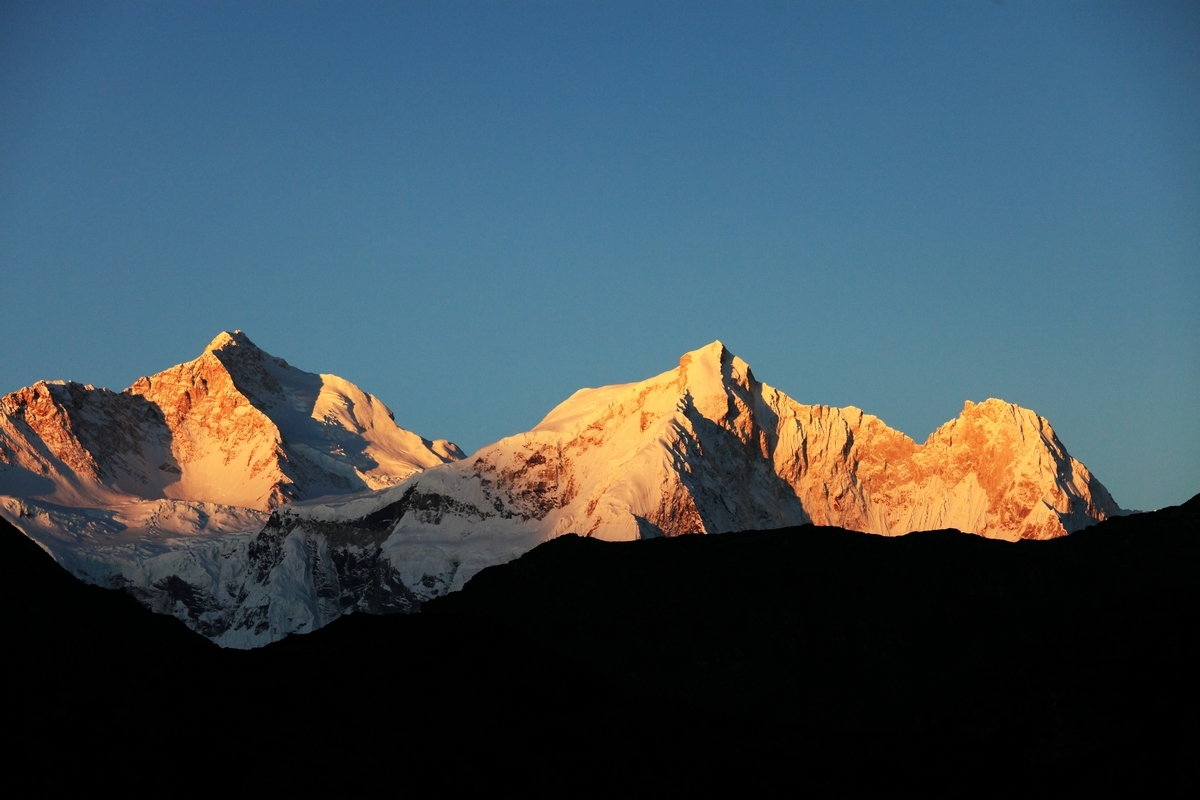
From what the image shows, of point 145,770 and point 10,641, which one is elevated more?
point 10,641

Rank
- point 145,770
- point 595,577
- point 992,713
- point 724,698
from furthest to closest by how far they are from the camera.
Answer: point 595,577 < point 724,698 < point 992,713 < point 145,770

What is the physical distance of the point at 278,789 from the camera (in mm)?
84062

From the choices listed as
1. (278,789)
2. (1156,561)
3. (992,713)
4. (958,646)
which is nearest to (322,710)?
(278,789)

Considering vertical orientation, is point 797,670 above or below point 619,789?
above

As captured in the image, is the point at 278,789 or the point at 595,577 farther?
the point at 595,577

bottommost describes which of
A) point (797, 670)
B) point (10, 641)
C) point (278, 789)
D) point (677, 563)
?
point (278, 789)

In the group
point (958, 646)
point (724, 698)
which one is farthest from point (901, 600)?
point (724, 698)

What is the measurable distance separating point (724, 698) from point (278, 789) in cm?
6381

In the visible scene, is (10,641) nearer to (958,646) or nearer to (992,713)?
(992,713)

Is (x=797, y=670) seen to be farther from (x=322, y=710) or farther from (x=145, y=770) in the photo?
(x=145, y=770)

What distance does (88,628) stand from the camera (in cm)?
9838

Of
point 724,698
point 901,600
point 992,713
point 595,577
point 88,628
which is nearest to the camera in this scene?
point 992,713

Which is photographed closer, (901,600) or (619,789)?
(619,789)

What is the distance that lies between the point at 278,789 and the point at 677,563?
283 feet
